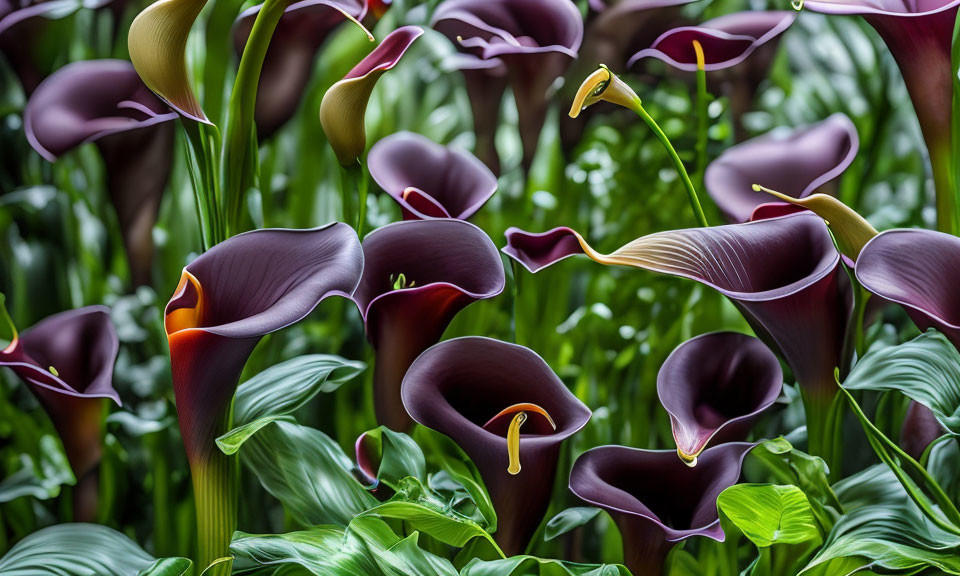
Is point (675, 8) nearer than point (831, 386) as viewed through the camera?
No

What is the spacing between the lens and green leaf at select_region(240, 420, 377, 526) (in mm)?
497

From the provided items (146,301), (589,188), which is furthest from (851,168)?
(146,301)

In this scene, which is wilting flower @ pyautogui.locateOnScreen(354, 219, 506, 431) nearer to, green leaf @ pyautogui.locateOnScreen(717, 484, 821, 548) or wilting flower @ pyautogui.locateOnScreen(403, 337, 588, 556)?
wilting flower @ pyautogui.locateOnScreen(403, 337, 588, 556)

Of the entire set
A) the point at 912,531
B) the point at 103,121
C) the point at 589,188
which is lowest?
the point at 912,531

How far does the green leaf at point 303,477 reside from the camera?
0.50m

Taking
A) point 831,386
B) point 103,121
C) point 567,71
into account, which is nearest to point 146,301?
point 103,121

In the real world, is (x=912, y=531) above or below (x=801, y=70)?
below

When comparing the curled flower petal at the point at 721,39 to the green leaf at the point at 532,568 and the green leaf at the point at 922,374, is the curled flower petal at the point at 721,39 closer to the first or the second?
the green leaf at the point at 922,374

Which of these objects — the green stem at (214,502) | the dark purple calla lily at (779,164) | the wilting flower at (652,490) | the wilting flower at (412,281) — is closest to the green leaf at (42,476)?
the green stem at (214,502)

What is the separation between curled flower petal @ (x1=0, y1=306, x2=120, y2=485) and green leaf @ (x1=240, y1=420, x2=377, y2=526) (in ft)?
0.35

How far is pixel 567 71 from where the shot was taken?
660 mm

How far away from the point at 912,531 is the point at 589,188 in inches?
12.7

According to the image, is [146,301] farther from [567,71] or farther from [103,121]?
[567,71]

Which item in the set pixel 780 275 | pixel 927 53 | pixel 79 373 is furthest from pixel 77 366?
pixel 927 53
